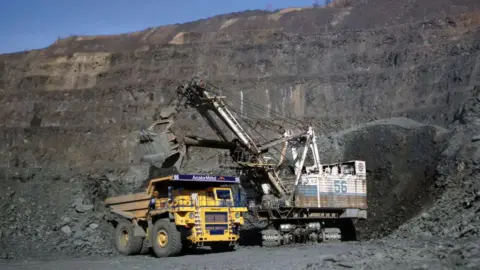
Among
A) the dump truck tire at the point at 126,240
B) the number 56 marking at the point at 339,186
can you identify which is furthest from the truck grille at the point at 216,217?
the number 56 marking at the point at 339,186

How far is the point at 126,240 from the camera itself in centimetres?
2025

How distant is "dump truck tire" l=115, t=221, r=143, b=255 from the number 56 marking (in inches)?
334

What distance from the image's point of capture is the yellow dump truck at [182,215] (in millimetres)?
17438

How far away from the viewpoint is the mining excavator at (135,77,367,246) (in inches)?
877

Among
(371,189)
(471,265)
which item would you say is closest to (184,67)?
(371,189)

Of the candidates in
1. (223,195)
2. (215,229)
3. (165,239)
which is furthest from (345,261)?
(165,239)

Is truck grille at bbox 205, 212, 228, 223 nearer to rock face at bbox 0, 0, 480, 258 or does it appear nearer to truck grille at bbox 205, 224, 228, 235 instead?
truck grille at bbox 205, 224, 228, 235

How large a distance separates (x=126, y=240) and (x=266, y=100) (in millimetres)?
24497

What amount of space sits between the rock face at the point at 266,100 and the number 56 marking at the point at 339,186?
133 inches

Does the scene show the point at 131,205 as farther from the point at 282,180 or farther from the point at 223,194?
the point at 282,180

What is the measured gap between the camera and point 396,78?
1598 inches

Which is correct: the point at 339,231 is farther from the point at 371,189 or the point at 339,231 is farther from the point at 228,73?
the point at 228,73

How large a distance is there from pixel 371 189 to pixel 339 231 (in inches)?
255

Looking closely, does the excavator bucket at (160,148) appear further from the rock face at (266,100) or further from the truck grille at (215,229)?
the rock face at (266,100)
